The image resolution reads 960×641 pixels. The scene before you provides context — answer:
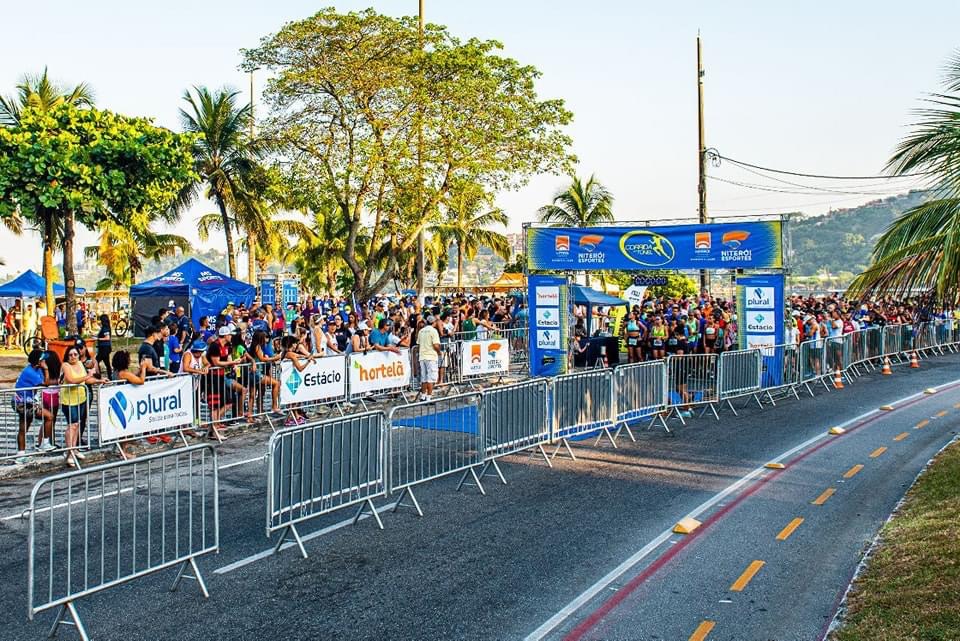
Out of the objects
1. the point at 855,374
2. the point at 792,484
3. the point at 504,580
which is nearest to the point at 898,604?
the point at 504,580

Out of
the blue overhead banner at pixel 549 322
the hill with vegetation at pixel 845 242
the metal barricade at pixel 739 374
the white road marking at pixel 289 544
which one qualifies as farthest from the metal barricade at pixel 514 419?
the hill with vegetation at pixel 845 242

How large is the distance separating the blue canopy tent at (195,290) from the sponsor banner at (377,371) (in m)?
13.9

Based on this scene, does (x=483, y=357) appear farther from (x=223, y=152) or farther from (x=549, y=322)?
(x=223, y=152)

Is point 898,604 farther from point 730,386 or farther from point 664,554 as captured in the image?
point 730,386

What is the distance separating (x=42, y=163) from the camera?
20.3 m

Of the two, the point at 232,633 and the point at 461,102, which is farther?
the point at 461,102

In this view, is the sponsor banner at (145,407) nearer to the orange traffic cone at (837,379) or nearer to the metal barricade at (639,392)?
the metal barricade at (639,392)

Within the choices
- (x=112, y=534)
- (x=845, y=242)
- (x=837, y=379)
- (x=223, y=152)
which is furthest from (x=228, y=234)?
(x=845, y=242)

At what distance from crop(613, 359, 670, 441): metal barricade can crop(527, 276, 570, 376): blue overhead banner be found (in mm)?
7003

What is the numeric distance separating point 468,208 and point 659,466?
69.4 ft

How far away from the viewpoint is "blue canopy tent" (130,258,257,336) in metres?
30.6

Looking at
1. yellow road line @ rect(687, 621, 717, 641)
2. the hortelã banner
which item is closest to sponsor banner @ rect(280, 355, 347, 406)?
the hortelã banner

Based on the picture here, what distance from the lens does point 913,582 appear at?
284 inches

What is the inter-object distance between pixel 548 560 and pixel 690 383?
965cm
